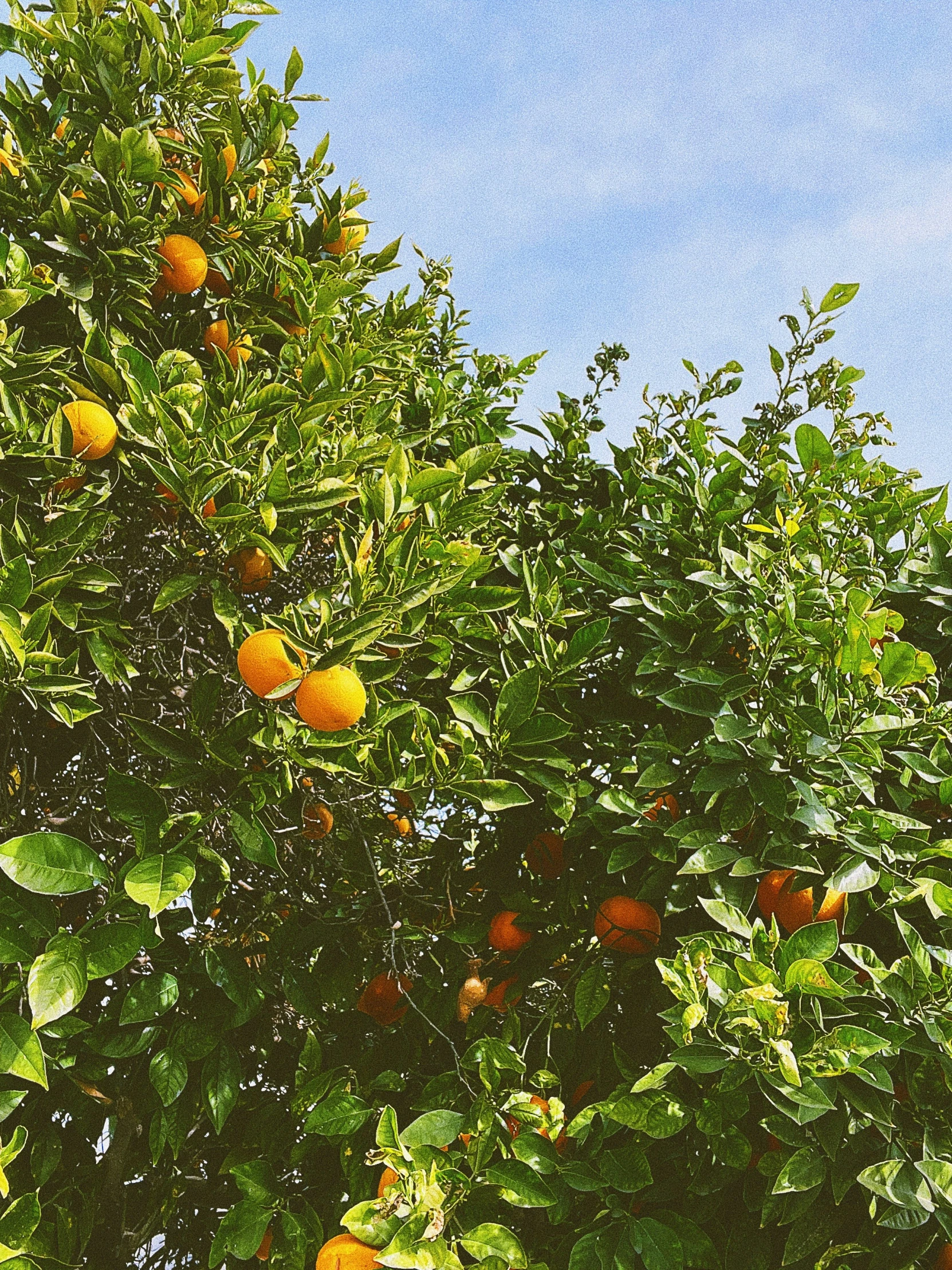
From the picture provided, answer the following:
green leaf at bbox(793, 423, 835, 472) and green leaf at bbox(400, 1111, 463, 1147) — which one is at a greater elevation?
green leaf at bbox(793, 423, 835, 472)

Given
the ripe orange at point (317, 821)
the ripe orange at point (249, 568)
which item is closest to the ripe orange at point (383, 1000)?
the ripe orange at point (317, 821)

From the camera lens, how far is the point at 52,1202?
1939 mm

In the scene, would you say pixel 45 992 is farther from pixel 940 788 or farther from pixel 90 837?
pixel 940 788

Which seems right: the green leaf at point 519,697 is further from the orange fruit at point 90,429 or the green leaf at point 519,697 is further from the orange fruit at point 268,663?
the orange fruit at point 90,429

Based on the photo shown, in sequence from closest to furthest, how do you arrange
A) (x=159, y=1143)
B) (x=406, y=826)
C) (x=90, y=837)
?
1. (x=159, y=1143)
2. (x=90, y=837)
3. (x=406, y=826)

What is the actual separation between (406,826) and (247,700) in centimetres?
63

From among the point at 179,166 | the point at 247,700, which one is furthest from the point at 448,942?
the point at 179,166

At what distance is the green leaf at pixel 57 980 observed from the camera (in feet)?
4.58

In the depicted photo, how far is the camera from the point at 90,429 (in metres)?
1.68

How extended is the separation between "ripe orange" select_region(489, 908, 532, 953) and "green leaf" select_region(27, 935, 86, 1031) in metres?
0.83

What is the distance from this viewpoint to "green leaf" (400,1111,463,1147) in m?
1.54

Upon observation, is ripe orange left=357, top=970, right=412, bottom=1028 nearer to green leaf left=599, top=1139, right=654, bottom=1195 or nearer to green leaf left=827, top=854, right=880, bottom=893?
green leaf left=599, top=1139, right=654, bottom=1195

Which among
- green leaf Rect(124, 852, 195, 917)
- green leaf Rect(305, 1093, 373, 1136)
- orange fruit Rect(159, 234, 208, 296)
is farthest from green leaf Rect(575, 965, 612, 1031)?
A: orange fruit Rect(159, 234, 208, 296)

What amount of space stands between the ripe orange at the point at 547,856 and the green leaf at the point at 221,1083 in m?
0.73
